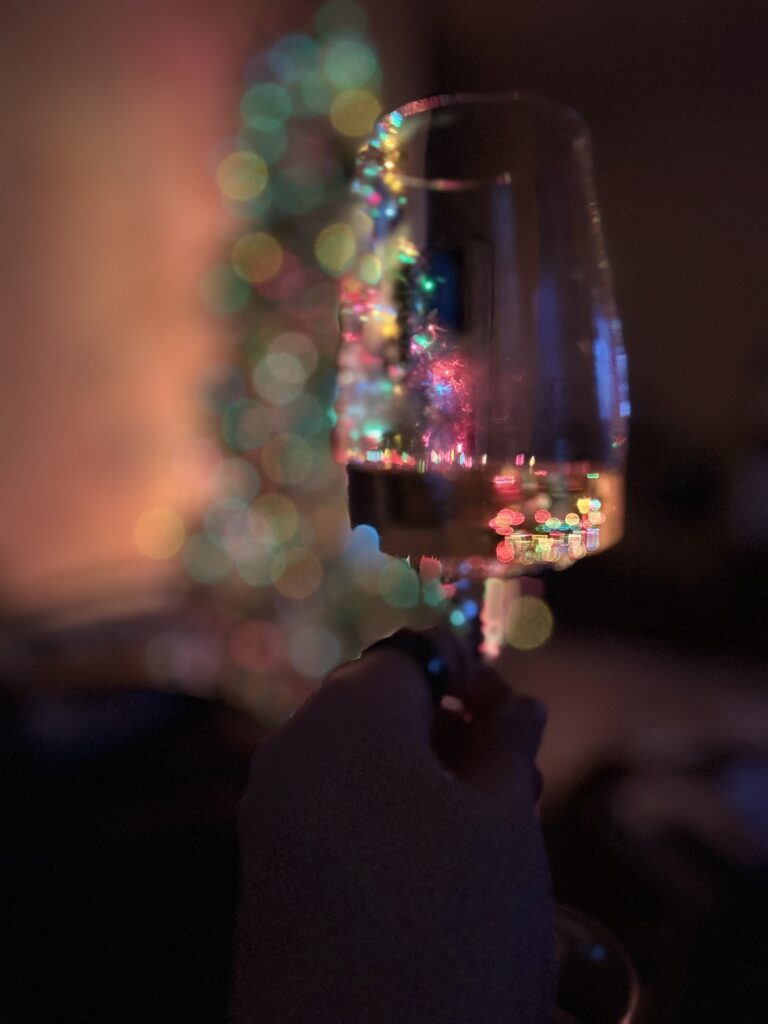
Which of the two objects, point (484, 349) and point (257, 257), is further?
point (257, 257)

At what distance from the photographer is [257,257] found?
1840 mm

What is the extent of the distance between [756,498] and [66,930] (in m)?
1.61

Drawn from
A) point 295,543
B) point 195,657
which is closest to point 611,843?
point 195,657

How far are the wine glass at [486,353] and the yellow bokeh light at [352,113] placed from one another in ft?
5.39

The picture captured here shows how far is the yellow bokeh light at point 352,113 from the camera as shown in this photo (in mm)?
1940

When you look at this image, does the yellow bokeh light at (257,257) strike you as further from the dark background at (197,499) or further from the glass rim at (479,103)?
the glass rim at (479,103)

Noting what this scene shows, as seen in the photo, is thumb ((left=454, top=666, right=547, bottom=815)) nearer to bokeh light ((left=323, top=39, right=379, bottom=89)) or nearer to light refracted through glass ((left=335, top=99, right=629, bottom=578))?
light refracted through glass ((left=335, top=99, right=629, bottom=578))

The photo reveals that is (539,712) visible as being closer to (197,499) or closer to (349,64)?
(197,499)

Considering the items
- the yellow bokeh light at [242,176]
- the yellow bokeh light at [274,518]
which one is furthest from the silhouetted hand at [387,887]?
the yellow bokeh light at [242,176]

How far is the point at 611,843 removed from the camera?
1.87 feet

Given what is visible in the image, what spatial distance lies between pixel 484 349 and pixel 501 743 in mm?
214

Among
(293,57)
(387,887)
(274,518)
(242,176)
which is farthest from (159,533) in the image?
(387,887)

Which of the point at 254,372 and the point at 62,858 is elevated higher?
the point at 254,372

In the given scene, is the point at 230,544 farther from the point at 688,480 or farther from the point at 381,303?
the point at 381,303
